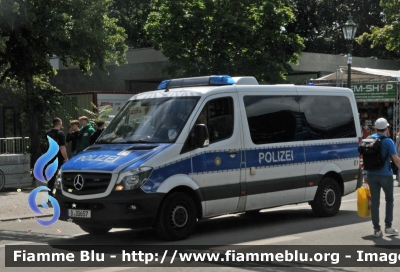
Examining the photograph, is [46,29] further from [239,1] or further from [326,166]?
[326,166]

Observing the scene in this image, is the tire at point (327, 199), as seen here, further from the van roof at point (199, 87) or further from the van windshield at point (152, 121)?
the van windshield at point (152, 121)

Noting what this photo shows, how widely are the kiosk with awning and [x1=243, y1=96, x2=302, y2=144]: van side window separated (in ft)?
48.1

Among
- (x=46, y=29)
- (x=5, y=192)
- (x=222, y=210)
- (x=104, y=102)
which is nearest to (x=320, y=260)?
(x=222, y=210)

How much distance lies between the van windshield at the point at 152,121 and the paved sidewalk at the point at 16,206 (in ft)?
12.1

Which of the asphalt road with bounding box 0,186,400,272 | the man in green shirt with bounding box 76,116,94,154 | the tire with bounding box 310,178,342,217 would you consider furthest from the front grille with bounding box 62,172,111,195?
the man in green shirt with bounding box 76,116,94,154

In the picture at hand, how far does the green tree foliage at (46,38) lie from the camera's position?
20.9 meters

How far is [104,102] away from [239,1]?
717cm

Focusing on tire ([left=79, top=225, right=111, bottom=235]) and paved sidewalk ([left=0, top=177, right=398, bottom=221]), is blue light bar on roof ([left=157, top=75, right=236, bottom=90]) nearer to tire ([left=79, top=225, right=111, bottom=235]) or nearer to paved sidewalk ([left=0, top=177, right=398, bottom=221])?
tire ([left=79, top=225, right=111, bottom=235])

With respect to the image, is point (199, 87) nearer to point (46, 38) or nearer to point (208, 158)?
point (208, 158)

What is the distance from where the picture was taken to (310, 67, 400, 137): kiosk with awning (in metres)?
26.6

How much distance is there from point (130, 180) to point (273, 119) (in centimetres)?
313

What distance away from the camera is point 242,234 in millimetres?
10734

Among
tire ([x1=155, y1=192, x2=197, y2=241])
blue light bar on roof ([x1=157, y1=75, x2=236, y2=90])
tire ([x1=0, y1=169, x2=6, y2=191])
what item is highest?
blue light bar on roof ([x1=157, y1=75, x2=236, y2=90])

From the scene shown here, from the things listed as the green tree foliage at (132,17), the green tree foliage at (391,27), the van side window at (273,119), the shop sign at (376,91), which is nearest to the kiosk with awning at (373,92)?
the shop sign at (376,91)
